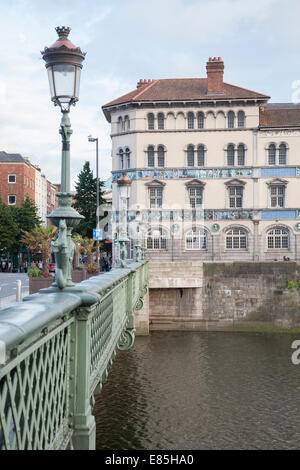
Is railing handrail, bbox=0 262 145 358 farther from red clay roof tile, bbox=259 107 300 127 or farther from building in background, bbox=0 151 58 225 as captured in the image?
building in background, bbox=0 151 58 225

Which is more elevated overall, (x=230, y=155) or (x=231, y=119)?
(x=231, y=119)

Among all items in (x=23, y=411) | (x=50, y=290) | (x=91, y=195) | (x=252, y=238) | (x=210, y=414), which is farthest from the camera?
(x=91, y=195)

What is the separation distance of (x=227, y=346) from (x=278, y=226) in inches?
557

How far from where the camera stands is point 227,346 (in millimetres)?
27484

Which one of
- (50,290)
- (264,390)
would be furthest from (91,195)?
(50,290)

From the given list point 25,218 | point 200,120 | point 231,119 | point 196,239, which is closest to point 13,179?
point 25,218

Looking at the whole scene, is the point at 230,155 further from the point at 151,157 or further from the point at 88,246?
the point at 88,246

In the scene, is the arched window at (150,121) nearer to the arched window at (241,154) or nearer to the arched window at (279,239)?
the arched window at (241,154)

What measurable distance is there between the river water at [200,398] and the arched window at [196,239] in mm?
12009

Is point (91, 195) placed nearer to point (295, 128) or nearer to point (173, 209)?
point (173, 209)

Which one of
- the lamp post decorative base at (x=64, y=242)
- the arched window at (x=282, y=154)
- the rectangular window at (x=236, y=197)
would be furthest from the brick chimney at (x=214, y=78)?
the lamp post decorative base at (x=64, y=242)

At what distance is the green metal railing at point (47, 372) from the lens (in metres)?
2.65

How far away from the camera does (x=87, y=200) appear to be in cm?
5416

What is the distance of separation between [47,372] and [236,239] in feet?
118
